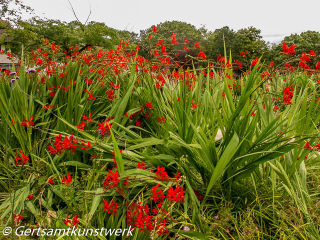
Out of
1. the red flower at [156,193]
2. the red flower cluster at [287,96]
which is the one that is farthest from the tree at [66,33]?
the red flower at [156,193]

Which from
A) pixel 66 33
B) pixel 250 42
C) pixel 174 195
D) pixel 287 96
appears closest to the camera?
pixel 174 195

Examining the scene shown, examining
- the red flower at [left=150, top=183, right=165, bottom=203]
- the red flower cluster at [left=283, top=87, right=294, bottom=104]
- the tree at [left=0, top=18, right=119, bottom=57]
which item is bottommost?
the red flower at [left=150, top=183, right=165, bottom=203]

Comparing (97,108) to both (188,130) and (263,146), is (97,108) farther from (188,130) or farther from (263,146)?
(263,146)

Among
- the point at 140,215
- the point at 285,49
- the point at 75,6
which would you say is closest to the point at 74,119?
the point at 140,215

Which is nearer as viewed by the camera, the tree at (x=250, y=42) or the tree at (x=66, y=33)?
the tree at (x=66, y=33)

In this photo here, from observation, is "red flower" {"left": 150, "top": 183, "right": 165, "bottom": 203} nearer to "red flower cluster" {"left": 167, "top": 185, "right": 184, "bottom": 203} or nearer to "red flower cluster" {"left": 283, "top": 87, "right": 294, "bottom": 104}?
"red flower cluster" {"left": 167, "top": 185, "right": 184, "bottom": 203}

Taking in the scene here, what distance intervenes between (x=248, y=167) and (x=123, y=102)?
1.12m

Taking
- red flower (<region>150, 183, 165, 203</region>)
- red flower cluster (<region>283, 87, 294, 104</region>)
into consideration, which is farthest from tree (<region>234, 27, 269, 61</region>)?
red flower (<region>150, 183, 165, 203</region>)

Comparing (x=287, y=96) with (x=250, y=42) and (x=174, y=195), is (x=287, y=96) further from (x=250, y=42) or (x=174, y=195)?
(x=250, y=42)

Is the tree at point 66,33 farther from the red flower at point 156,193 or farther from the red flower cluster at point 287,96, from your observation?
the red flower at point 156,193

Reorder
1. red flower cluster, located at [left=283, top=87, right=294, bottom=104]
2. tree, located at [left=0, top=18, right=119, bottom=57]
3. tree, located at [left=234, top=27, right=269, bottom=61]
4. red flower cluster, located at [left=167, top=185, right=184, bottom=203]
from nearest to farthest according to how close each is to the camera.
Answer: red flower cluster, located at [left=167, top=185, right=184, bottom=203], red flower cluster, located at [left=283, top=87, right=294, bottom=104], tree, located at [left=0, top=18, right=119, bottom=57], tree, located at [left=234, top=27, right=269, bottom=61]

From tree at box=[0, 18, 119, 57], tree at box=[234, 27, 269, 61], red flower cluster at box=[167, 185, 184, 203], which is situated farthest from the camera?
tree at box=[234, 27, 269, 61]

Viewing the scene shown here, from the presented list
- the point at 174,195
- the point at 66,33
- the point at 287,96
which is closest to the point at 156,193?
the point at 174,195

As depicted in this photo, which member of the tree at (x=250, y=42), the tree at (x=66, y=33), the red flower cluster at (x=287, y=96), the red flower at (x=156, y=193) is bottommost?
the red flower at (x=156, y=193)
